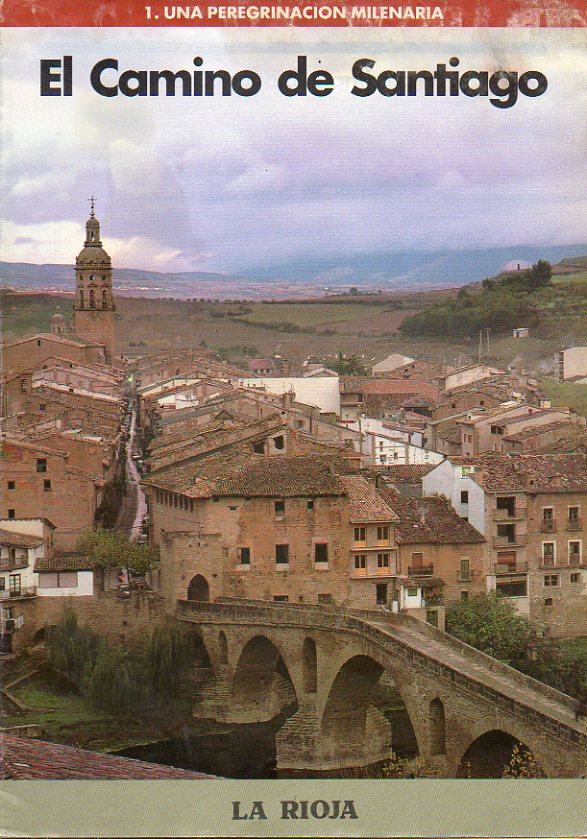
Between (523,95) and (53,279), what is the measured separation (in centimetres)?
560

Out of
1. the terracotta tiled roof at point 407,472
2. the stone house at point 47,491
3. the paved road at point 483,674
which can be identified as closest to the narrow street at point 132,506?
the stone house at point 47,491

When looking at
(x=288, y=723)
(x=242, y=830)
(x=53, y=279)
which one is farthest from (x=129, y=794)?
(x=53, y=279)

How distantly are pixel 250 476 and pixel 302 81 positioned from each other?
6.60 metres

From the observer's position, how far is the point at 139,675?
11.5 m

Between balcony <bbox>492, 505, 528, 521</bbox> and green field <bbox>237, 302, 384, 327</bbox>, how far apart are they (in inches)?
90.6

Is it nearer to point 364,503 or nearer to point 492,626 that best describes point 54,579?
point 364,503

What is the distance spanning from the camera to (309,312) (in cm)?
1426

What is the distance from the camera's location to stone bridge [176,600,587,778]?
316 inches

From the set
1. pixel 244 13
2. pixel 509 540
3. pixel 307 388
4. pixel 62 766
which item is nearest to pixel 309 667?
pixel 509 540

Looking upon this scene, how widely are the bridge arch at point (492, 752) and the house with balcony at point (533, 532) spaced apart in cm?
438

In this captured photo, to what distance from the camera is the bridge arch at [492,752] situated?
783 centimetres

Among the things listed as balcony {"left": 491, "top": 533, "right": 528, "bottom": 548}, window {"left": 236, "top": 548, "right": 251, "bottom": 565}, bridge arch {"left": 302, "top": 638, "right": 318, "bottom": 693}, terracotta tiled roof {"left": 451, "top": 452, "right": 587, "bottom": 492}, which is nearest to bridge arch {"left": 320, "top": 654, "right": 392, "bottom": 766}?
bridge arch {"left": 302, "top": 638, "right": 318, "bottom": 693}

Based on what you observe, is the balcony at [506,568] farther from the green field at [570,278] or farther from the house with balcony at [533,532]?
the green field at [570,278]

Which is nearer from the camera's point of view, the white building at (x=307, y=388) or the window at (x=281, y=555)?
the window at (x=281, y=555)
